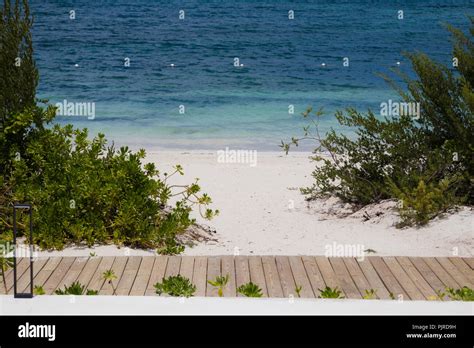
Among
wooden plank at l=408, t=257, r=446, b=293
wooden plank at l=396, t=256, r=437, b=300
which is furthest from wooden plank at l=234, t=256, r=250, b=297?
wooden plank at l=408, t=257, r=446, b=293

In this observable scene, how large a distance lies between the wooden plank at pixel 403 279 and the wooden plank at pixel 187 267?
1.64 metres

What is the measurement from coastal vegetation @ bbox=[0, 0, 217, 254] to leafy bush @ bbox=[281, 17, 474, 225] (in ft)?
7.59

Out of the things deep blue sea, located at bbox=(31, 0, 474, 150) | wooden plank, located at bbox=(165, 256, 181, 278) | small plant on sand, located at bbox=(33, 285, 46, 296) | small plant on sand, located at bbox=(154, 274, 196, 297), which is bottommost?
deep blue sea, located at bbox=(31, 0, 474, 150)

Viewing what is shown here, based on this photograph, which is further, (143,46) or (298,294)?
(143,46)

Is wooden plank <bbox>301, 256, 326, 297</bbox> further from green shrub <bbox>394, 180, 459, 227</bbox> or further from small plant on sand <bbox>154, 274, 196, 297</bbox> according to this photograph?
green shrub <bbox>394, 180, 459, 227</bbox>

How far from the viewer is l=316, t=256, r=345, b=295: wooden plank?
641 cm

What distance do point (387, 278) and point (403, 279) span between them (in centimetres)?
12

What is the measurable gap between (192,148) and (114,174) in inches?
385

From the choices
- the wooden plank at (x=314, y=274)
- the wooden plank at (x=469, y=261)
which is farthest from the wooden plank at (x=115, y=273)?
the wooden plank at (x=469, y=261)

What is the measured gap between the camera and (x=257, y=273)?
666 cm

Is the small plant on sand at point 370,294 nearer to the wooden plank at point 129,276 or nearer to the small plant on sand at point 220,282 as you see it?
the small plant on sand at point 220,282
